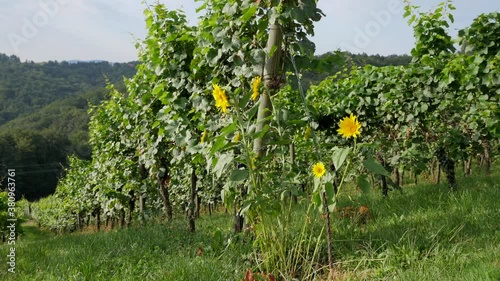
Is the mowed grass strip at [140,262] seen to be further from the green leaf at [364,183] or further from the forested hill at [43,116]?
the forested hill at [43,116]

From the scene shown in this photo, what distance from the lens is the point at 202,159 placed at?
→ 4090 millimetres

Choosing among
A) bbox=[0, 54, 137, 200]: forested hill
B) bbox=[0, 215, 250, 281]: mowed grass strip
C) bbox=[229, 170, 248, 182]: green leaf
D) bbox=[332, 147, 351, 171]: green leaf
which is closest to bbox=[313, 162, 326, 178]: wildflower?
bbox=[332, 147, 351, 171]: green leaf

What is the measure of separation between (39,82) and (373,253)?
63927 mm

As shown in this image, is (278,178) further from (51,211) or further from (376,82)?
(51,211)

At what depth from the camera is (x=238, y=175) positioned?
2375mm

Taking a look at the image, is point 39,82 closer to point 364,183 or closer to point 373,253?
point 373,253

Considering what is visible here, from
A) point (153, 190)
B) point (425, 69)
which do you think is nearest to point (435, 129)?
point (425, 69)

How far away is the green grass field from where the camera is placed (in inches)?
88.4

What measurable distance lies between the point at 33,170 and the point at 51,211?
19.9m

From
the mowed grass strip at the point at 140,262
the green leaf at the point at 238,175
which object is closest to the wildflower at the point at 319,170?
the green leaf at the point at 238,175

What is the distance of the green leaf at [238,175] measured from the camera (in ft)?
7.75

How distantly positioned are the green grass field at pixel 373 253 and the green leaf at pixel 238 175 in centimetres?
57

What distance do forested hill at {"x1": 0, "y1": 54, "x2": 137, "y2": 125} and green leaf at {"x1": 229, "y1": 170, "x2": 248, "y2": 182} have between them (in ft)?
152

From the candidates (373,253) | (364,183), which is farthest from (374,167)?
(373,253)
